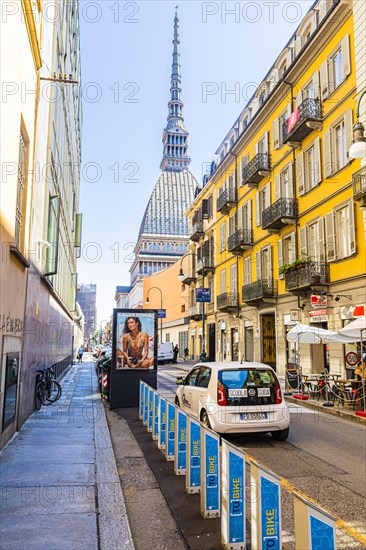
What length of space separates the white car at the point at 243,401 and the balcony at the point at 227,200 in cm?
2783

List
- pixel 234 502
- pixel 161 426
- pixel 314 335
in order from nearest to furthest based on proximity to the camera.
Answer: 1. pixel 234 502
2. pixel 161 426
3. pixel 314 335

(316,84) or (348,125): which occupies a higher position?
(316,84)

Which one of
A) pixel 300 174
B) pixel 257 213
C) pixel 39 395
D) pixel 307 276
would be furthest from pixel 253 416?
pixel 257 213

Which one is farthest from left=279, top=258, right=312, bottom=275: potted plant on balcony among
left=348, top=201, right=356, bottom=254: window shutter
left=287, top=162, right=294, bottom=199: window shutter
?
left=287, top=162, right=294, bottom=199: window shutter

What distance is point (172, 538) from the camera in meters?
4.68

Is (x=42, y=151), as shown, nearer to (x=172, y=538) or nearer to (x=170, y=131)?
(x=172, y=538)

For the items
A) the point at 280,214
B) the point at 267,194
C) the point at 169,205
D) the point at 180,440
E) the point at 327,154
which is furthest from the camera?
the point at 169,205

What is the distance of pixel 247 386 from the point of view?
9.11 metres

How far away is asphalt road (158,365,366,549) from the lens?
550 cm

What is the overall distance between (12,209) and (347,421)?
10167 mm

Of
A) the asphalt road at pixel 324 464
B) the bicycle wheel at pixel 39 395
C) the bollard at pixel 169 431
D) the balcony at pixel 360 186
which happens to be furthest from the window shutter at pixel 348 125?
the bollard at pixel 169 431

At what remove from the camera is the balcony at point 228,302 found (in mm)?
35656

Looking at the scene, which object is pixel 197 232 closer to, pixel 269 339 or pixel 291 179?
pixel 269 339

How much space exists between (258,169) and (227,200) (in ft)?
25.6
